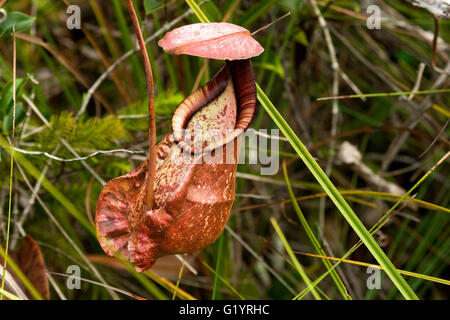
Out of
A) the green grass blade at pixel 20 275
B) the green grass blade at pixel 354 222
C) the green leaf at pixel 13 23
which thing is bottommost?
the green grass blade at pixel 20 275

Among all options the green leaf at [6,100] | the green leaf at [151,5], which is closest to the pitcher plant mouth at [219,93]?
the green leaf at [151,5]

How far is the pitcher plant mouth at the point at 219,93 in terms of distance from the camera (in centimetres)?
89

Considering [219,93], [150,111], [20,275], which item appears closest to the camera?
[150,111]

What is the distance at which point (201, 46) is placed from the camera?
30.7 inches

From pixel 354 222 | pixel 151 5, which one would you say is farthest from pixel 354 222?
pixel 151 5

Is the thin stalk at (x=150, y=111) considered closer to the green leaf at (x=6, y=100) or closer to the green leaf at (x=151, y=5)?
the green leaf at (x=151, y=5)

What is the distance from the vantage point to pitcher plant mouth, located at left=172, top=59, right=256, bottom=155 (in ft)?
2.92

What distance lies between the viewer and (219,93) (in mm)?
977

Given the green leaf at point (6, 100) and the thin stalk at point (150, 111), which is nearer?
the thin stalk at point (150, 111)

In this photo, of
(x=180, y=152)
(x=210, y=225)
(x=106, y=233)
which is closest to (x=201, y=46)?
(x=180, y=152)

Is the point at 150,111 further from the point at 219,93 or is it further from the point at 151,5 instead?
the point at 151,5

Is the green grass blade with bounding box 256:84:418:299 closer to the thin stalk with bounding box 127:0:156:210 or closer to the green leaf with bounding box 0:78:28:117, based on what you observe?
the thin stalk with bounding box 127:0:156:210

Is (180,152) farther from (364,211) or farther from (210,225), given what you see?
(364,211)

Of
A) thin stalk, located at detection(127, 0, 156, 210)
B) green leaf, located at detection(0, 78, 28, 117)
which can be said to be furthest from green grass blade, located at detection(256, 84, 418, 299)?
green leaf, located at detection(0, 78, 28, 117)
